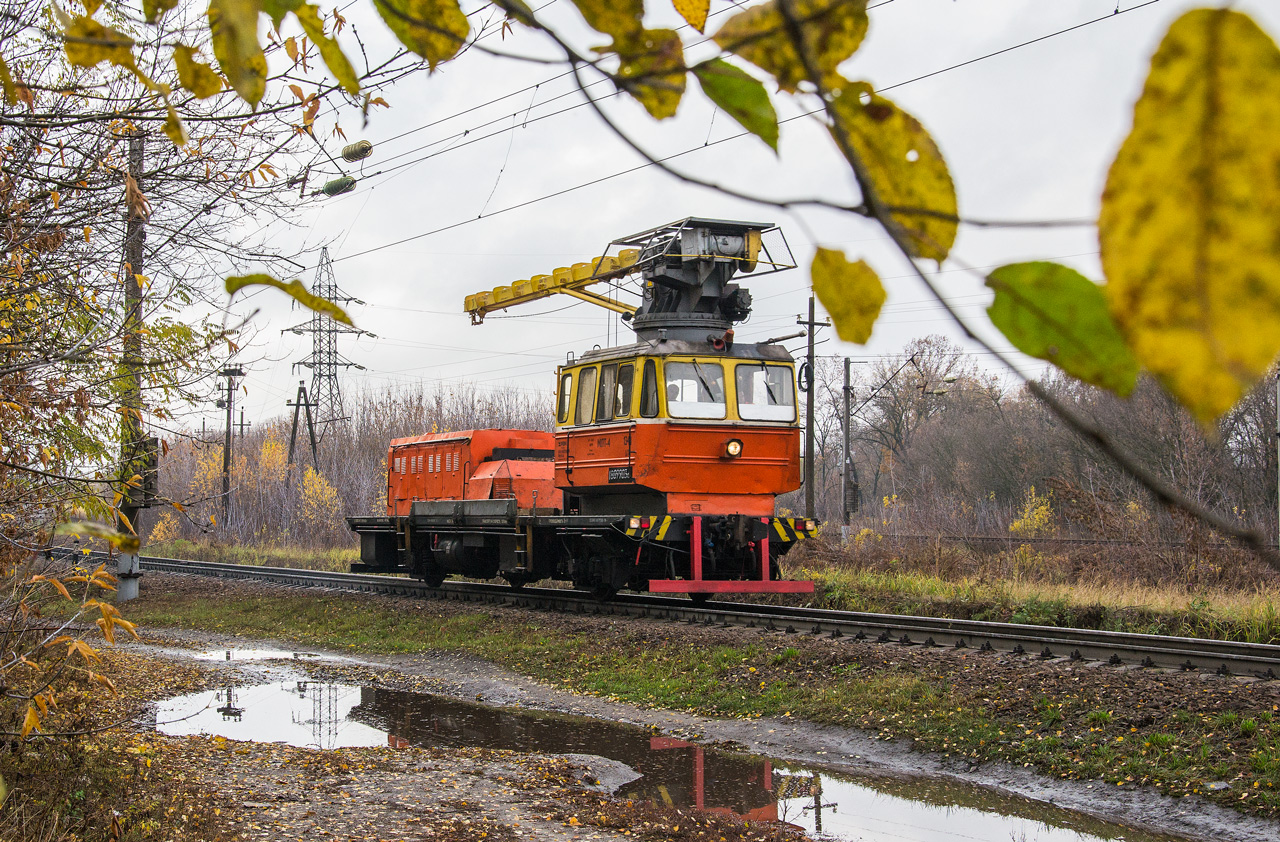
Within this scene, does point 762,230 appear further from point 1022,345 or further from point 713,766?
point 1022,345

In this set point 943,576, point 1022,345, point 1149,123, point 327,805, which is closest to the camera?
point 1149,123

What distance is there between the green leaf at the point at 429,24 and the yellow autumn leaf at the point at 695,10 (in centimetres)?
26

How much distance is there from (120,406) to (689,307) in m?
9.89

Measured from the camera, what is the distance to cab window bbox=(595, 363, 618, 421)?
51.2ft

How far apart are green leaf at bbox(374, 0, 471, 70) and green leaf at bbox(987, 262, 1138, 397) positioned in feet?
2.44

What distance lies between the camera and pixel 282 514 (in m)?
52.1

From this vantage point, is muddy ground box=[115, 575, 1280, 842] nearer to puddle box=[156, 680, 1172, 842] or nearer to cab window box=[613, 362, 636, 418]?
puddle box=[156, 680, 1172, 842]

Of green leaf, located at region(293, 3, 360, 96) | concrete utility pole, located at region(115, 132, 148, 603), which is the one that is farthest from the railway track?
green leaf, located at region(293, 3, 360, 96)

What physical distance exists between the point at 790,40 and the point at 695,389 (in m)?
14.4

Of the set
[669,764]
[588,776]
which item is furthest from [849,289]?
[669,764]

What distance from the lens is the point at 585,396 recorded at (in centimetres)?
1616

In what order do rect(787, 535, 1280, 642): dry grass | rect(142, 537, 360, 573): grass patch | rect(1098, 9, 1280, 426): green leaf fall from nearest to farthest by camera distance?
rect(1098, 9, 1280, 426): green leaf
rect(787, 535, 1280, 642): dry grass
rect(142, 537, 360, 573): grass patch

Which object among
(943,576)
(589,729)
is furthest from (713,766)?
(943,576)

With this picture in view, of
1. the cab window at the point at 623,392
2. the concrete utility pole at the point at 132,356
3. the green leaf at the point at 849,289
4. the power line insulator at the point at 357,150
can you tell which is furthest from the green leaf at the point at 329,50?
the cab window at the point at 623,392
